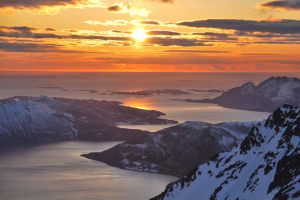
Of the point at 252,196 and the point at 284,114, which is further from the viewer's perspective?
the point at 284,114

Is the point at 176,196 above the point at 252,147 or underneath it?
underneath

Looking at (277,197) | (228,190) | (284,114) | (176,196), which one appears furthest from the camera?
(176,196)

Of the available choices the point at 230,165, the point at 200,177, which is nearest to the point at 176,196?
the point at 200,177

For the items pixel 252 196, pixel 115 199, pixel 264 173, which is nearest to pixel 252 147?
pixel 264 173

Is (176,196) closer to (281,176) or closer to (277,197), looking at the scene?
(281,176)

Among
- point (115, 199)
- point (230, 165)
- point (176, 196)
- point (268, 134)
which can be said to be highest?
point (268, 134)

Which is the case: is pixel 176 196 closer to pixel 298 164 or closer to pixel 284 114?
pixel 284 114

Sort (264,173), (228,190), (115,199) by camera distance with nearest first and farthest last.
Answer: (264,173) < (228,190) < (115,199)
